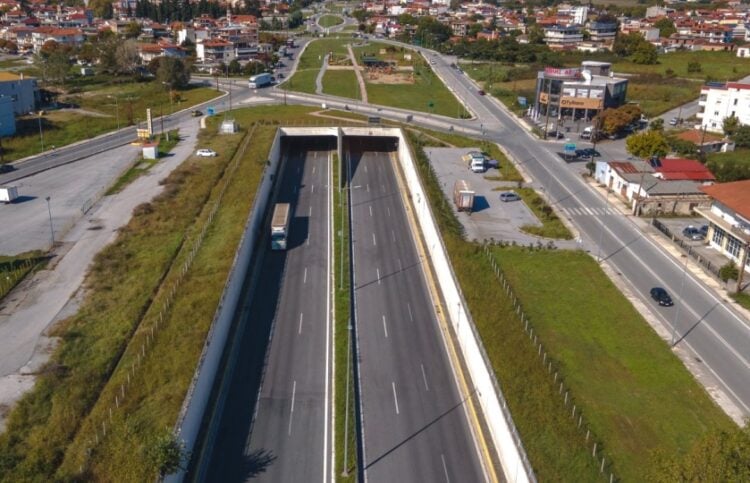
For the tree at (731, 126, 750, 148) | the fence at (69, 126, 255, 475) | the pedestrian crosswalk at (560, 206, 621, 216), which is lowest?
the fence at (69, 126, 255, 475)

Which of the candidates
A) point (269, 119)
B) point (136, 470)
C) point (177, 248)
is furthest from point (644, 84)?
point (136, 470)

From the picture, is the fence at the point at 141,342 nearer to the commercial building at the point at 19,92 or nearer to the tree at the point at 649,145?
the tree at the point at 649,145

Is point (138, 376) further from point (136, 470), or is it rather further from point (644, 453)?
point (644, 453)

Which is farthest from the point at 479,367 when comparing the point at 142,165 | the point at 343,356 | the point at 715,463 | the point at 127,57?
the point at 127,57

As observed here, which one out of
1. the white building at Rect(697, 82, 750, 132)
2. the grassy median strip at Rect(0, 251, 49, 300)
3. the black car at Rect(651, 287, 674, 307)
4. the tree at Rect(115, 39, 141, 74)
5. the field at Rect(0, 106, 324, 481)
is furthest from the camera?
the tree at Rect(115, 39, 141, 74)

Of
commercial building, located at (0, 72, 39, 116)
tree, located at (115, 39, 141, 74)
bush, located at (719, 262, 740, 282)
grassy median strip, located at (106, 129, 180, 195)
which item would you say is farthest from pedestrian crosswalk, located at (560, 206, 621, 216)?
tree, located at (115, 39, 141, 74)

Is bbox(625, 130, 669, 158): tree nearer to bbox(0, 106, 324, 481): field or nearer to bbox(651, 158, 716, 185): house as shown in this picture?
bbox(651, 158, 716, 185): house

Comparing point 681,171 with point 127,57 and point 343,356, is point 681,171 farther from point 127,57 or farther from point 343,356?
point 127,57
